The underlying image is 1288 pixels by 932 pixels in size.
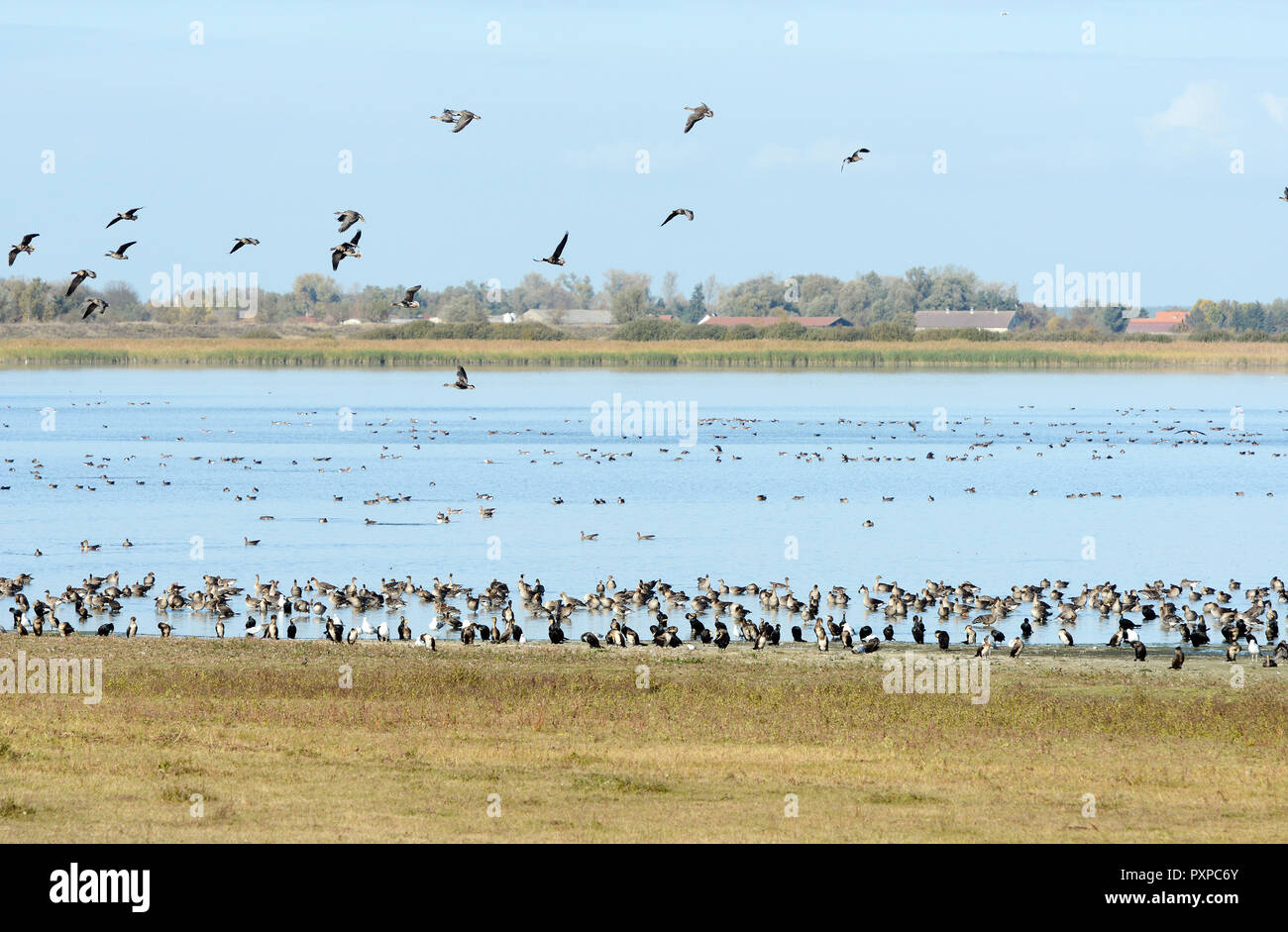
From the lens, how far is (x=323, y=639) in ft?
89.4

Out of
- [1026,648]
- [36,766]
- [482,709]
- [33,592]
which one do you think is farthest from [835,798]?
[33,592]

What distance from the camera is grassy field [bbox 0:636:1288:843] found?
1349 centimetres

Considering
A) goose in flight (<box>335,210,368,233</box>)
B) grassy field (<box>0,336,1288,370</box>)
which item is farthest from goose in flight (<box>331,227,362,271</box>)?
grassy field (<box>0,336,1288,370</box>)

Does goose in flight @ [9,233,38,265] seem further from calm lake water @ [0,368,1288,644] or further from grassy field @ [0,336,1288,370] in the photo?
grassy field @ [0,336,1288,370]

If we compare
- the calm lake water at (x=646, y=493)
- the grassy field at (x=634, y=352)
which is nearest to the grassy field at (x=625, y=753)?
the calm lake water at (x=646, y=493)

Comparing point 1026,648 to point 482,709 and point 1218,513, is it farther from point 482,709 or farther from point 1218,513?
point 1218,513

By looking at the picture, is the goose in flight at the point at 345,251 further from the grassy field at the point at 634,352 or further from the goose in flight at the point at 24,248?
the grassy field at the point at 634,352

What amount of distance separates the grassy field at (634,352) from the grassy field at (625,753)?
96178 mm

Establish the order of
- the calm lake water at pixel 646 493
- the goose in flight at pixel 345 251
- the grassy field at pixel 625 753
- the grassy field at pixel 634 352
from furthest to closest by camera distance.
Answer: the grassy field at pixel 634 352 → the calm lake water at pixel 646 493 → the goose in flight at pixel 345 251 → the grassy field at pixel 625 753

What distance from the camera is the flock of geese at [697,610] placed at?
26.9 meters

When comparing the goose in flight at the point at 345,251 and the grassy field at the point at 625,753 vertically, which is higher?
the goose in flight at the point at 345,251

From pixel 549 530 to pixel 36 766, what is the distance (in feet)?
90.8

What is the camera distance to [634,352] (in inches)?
5054

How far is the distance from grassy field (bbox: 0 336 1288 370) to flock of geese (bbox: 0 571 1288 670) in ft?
282
